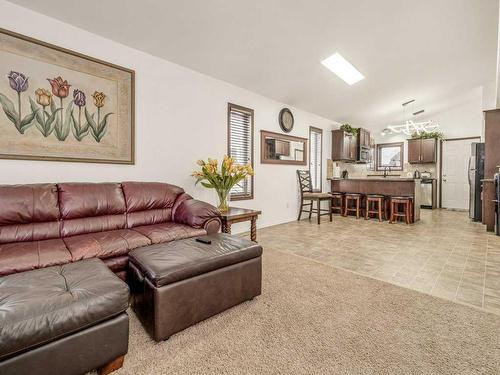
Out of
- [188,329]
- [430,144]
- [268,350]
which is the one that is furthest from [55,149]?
[430,144]

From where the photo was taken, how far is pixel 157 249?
192cm

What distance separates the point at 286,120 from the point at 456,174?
6156 mm

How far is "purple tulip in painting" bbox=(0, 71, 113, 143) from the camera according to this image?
237 cm

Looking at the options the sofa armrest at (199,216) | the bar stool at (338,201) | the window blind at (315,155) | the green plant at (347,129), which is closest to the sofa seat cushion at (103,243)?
the sofa armrest at (199,216)

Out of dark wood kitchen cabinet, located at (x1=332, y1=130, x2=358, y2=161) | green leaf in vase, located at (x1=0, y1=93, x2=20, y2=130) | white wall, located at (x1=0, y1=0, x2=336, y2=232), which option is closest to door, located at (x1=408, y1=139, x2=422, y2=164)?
dark wood kitchen cabinet, located at (x1=332, y1=130, x2=358, y2=161)

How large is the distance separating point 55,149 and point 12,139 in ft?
1.09

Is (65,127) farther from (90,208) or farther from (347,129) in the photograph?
(347,129)

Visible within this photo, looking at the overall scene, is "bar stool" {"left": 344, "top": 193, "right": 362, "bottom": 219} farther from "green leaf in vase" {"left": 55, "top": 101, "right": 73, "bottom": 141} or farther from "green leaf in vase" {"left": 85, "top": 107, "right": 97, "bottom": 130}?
"green leaf in vase" {"left": 55, "top": 101, "right": 73, "bottom": 141}

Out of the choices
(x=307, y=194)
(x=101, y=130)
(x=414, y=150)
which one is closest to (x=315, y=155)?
(x=307, y=194)

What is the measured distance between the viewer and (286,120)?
211 inches

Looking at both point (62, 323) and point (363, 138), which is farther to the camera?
point (363, 138)

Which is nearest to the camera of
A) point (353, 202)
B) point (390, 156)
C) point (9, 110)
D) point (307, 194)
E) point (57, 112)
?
point (9, 110)

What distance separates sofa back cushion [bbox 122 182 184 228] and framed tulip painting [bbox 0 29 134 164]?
1.59ft

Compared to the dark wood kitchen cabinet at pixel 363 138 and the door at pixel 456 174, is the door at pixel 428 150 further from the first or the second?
the dark wood kitchen cabinet at pixel 363 138
